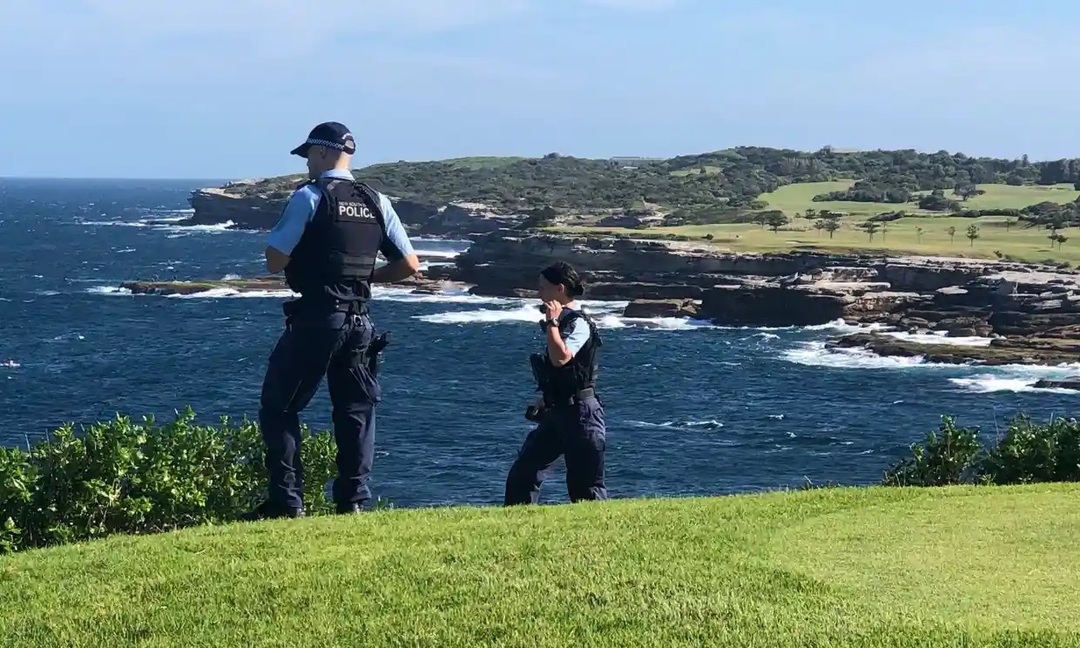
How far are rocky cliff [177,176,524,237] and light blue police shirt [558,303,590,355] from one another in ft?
373

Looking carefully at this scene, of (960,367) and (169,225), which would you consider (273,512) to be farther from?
(169,225)

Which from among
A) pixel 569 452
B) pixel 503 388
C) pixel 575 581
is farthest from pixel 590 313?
pixel 575 581

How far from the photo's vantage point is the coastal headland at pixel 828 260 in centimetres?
6028

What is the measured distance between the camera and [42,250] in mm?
117875

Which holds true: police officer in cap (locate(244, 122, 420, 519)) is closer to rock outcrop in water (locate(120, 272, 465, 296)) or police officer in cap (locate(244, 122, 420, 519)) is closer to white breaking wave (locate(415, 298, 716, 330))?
white breaking wave (locate(415, 298, 716, 330))

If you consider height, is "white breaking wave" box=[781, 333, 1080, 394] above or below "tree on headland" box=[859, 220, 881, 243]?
below

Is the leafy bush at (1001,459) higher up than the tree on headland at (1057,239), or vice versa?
the leafy bush at (1001,459)

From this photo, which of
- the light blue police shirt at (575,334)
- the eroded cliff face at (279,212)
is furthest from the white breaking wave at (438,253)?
the light blue police shirt at (575,334)

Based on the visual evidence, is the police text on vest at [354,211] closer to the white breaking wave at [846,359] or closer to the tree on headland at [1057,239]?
the white breaking wave at [846,359]

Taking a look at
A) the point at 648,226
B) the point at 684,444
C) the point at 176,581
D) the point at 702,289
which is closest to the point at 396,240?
the point at 176,581

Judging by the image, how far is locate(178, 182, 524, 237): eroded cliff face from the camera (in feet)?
447

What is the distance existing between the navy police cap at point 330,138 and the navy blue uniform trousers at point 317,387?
3.24ft

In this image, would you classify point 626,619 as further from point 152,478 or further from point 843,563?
point 152,478

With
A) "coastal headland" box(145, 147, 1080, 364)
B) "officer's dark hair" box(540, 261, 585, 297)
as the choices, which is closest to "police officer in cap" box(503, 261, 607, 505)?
"officer's dark hair" box(540, 261, 585, 297)
